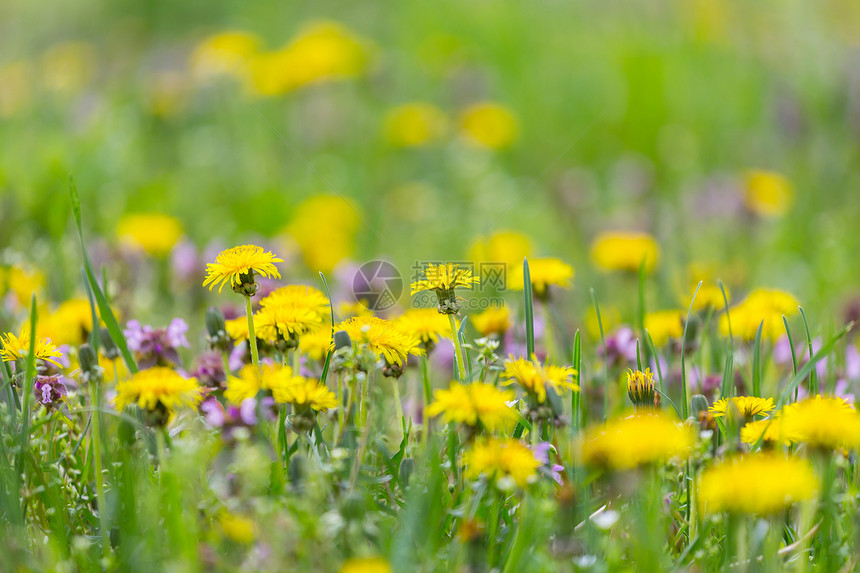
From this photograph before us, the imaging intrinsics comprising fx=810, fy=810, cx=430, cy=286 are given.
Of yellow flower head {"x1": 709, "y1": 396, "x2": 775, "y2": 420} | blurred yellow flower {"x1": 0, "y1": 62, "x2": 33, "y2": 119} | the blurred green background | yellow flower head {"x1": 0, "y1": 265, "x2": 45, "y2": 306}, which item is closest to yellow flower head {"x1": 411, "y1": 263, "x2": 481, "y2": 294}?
yellow flower head {"x1": 709, "y1": 396, "x2": 775, "y2": 420}

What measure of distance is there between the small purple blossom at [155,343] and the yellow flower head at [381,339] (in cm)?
39

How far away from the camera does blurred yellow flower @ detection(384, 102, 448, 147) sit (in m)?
3.79

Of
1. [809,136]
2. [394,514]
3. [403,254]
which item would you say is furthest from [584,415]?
[809,136]

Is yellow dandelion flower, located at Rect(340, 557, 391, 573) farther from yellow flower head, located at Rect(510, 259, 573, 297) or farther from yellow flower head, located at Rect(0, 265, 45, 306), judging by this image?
yellow flower head, located at Rect(0, 265, 45, 306)

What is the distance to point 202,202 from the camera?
3.24 m

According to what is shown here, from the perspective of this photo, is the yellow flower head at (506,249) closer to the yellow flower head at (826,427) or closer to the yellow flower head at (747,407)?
the yellow flower head at (747,407)

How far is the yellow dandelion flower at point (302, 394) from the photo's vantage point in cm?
99

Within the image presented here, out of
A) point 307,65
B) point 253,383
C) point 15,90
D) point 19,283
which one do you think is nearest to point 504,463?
point 253,383

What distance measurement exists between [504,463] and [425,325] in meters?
0.31

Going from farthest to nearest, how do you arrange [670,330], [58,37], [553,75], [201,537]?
[58,37]
[553,75]
[670,330]
[201,537]

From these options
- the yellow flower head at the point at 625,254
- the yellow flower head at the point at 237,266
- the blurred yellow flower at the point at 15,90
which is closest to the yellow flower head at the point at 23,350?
the yellow flower head at the point at 237,266

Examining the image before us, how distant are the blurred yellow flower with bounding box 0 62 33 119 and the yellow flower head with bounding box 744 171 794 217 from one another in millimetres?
3056

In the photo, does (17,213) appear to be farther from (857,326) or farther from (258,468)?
(857,326)

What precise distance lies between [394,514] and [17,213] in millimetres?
1851
